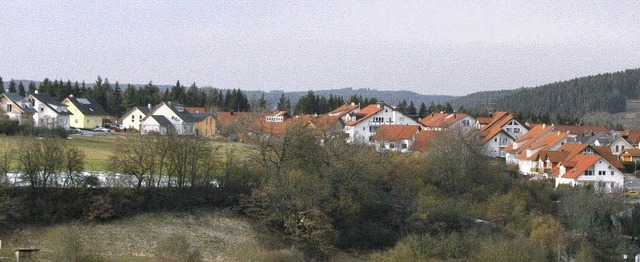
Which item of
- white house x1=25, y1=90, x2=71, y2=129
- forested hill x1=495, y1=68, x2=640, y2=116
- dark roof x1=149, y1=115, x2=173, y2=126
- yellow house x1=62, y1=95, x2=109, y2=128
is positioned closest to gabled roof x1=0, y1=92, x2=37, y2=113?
white house x1=25, y1=90, x2=71, y2=129

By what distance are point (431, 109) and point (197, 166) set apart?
66344mm

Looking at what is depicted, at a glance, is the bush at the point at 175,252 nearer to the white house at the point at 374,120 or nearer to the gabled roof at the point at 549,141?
the gabled roof at the point at 549,141

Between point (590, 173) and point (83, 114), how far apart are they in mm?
36940

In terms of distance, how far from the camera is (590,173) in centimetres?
4619

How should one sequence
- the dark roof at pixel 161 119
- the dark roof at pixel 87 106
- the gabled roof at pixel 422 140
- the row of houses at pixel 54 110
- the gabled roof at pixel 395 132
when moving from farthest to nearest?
1. the dark roof at pixel 87 106
2. the dark roof at pixel 161 119
3. the gabled roof at pixel 395 132
4. the row of houses at pixel 54 110
5. the gabled roof at pixel 422 140

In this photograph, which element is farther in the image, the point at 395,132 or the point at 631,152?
the point at 631,152

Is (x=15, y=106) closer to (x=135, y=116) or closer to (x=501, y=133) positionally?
(x=135, y=116)

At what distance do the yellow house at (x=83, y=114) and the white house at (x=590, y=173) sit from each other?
34825mm

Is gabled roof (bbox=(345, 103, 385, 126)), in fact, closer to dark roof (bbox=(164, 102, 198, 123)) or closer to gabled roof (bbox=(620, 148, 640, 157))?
dark roof (bbox=(164, 102, 198, 123))

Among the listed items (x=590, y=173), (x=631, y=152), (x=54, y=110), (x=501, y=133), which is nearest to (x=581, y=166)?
(x=590, y=173)

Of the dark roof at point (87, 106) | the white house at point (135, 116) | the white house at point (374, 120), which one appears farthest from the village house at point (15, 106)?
the white house at point (374, 120)

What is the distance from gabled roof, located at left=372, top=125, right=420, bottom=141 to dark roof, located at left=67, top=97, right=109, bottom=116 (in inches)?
872

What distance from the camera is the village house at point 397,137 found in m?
53.9

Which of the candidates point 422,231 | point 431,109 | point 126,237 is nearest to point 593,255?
point 422,231
